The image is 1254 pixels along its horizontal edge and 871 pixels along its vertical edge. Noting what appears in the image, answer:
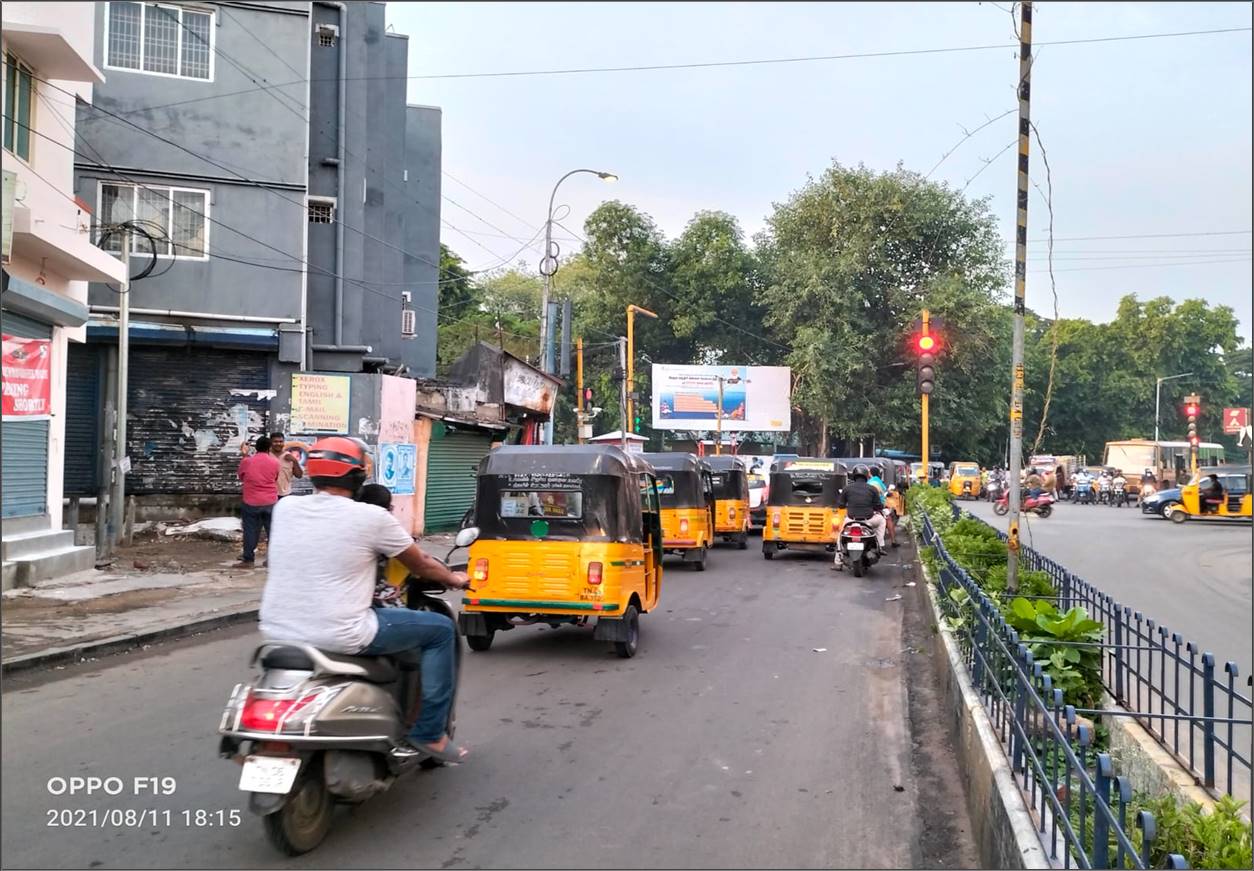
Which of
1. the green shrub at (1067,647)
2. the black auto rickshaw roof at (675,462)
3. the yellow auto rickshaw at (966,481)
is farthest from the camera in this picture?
the yellow auto rickshaw at (966,481)

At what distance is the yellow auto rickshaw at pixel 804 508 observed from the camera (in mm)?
18984

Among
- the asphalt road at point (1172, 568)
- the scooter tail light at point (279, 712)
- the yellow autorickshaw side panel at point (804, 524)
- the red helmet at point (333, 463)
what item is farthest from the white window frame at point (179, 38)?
the scooter tail light at point (279, 712)

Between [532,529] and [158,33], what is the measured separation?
1497cm

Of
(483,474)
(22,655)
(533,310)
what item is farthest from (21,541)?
(533,310)

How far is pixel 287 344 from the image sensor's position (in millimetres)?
19031

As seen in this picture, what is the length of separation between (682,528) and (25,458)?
9935mm

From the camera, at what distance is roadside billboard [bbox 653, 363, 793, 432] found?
1800 inches

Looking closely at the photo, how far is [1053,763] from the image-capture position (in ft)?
12.9

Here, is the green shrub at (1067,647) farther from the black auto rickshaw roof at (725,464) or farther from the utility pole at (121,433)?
the black auto rickshaw roof at (725,464)

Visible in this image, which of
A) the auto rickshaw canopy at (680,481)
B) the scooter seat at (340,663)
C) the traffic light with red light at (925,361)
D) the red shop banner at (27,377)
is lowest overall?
the scooter seat at (340,663)

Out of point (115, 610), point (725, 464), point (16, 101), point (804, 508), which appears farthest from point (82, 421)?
point (804, 508)

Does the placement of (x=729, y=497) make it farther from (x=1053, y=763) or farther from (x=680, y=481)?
(x=1053, y=763)

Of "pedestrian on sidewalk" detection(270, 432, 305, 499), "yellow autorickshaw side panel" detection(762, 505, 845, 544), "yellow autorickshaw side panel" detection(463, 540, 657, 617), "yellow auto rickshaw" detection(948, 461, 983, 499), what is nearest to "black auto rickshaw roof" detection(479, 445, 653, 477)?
"yellow autorickshaw side panel" detection(463, 540, 657, 617)

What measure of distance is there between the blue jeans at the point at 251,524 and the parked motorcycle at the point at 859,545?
9.10 meters
